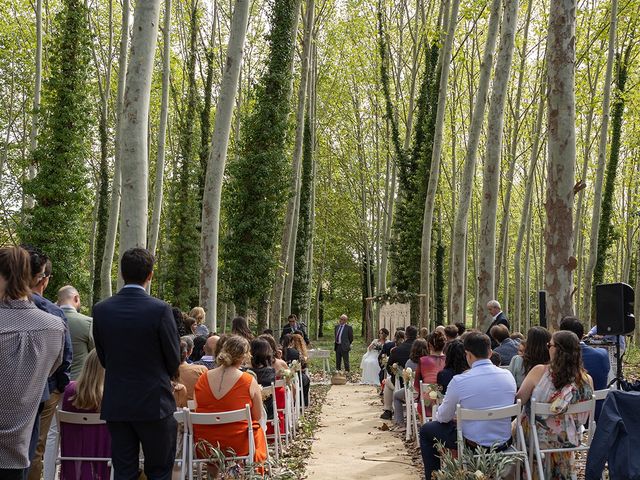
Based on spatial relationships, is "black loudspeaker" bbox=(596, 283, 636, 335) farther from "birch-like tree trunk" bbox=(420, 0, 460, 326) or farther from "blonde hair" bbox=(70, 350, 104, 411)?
"birch-like tree trunk" bbox=(420, 0, 460, 326)

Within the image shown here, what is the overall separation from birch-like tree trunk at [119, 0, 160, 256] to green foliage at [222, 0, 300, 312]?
36.9 ft

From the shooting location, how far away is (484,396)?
5613mm

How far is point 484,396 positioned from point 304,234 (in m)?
22.0

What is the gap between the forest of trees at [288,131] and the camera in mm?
12000

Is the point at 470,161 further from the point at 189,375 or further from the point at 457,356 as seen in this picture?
the point at 189,375

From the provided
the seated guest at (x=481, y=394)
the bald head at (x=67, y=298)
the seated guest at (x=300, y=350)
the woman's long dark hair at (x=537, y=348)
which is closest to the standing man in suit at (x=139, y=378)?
the bald head at (x=67, y=298)

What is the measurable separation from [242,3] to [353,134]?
2305 cm

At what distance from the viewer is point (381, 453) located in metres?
8.70

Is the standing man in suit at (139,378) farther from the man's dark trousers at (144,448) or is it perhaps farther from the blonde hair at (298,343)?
Result: the blonde hair at (298,343)

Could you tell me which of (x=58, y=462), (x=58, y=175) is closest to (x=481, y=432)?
(x=58, y=462)

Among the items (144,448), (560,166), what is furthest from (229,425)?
(560,166)

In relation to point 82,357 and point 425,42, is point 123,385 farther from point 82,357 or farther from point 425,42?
point 425,42

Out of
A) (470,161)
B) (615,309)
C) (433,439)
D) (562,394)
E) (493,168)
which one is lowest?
(433,439)

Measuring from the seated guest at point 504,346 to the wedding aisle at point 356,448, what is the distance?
65.8 inches
